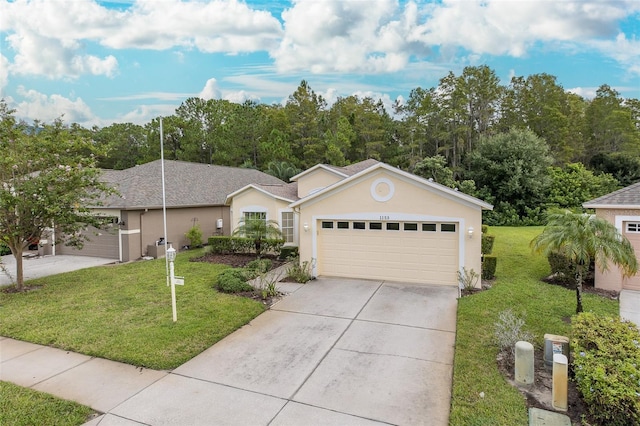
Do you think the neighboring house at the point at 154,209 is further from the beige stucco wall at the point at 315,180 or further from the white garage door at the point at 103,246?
the beige stucco wall at the point at 315,180

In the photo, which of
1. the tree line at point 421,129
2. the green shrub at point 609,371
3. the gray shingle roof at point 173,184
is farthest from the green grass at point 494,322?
the tree line at point 421,129

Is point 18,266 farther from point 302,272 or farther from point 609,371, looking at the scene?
point 609,371

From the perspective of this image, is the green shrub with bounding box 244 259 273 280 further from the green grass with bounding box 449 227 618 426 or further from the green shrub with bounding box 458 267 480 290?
the green grass with bounding box 449 227 618 426

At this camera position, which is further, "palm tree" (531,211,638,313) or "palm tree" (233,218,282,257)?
"palm tree" (233,218,282,257)

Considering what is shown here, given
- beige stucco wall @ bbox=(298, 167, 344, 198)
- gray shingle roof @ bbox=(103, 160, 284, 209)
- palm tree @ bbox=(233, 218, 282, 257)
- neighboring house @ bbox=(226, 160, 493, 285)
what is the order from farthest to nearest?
beige stucco wall @ bbox=(298, 167, 344, 198) → gray shingle roof @ bbox=(103, 160, 284, 209) → palm tree @ bbox=(233, 218, 282, 257) → neighboring house @ bbox=(226, 160, 493, 285)

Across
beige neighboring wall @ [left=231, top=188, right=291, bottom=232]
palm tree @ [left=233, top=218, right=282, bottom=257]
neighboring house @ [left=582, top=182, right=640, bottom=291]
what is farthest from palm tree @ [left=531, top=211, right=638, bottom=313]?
beige neighboring wall @ [left=231, top=188, right=291, bottom=232]

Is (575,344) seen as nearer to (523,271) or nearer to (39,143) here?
(523,271)
